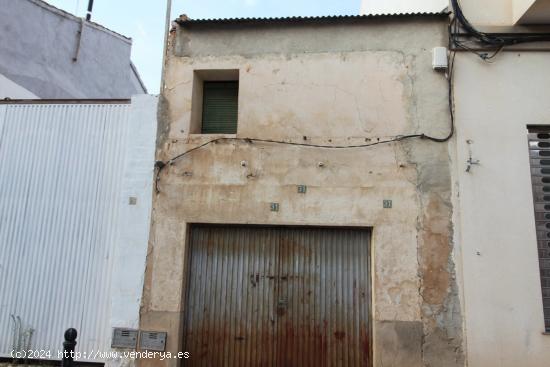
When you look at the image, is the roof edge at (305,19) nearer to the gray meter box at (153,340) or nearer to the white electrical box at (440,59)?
the white electrical box at (440,59)

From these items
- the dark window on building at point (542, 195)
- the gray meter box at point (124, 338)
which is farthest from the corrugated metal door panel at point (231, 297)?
the dark window on building at point (542, 195)

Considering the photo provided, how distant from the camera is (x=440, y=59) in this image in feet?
21.5

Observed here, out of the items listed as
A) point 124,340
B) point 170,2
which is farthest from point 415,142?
point 124,340

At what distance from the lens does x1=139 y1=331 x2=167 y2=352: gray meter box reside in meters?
6.24

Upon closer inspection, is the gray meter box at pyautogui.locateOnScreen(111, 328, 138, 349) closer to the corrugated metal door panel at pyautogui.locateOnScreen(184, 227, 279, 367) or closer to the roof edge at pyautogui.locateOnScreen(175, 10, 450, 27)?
the corrugated metal door panel at pyautogui.locateOnScreen(184, 227, 279, 367)

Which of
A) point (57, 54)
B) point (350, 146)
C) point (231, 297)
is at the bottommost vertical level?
point (231, 297)

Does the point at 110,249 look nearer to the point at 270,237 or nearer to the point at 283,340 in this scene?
the point at 270,237

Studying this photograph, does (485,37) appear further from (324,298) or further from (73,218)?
(73,218)

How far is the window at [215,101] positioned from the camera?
7117 mm

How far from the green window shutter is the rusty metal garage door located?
1.81 metres

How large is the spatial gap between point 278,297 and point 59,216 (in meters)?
4.04

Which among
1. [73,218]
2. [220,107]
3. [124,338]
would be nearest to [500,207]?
[220,107]

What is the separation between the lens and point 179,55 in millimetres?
7172

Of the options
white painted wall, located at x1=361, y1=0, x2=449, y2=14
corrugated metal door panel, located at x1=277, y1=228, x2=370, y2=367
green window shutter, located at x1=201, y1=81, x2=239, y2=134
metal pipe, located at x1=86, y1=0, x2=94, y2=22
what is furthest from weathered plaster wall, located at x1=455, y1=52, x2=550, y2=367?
metal pipe, located at x1=86, y1=0, x2=94, y2=22
